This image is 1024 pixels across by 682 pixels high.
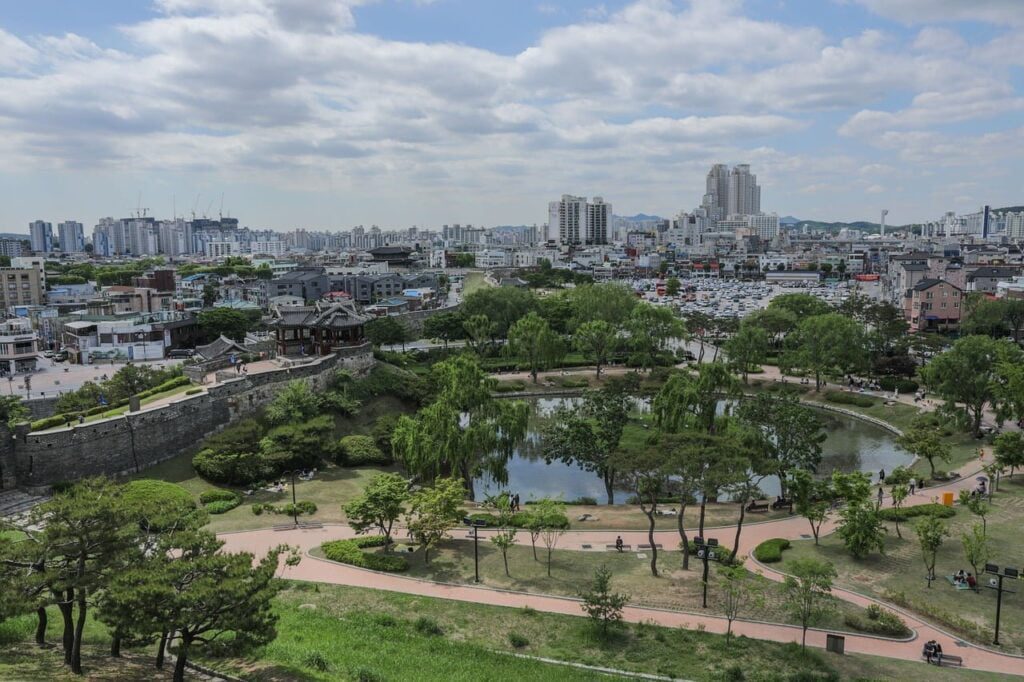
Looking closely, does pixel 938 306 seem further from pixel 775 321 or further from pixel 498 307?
pixel 498 307

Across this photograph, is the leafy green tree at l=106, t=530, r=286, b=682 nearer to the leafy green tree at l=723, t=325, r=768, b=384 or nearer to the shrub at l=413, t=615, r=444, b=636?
the shrub at l=413, t=615, r=444, b=636

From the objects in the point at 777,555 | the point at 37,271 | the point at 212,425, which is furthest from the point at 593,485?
the point at 37,271

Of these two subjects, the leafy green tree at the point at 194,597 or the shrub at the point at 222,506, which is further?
the shrub at the point at 222,506

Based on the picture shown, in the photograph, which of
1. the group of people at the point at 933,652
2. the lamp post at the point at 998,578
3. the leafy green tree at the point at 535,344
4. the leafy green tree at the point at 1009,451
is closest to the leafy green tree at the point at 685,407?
the leafy green tree at the point at 1009,451

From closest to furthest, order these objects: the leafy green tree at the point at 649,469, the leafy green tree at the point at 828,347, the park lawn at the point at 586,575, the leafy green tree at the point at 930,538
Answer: the park lawn at the point at 586,575, the leafy green tree at the point at 930,538, the leafy green tree at the point at 649,469, the leafy green tree at the point at 828,347

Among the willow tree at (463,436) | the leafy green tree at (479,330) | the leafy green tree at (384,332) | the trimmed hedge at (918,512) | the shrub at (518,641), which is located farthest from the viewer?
the leafy green tree at (479,330)

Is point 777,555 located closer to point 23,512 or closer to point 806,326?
point 23,512

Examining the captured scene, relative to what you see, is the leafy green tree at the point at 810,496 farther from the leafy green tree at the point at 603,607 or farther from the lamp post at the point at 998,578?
the leafy green tree at the point at 603,607
